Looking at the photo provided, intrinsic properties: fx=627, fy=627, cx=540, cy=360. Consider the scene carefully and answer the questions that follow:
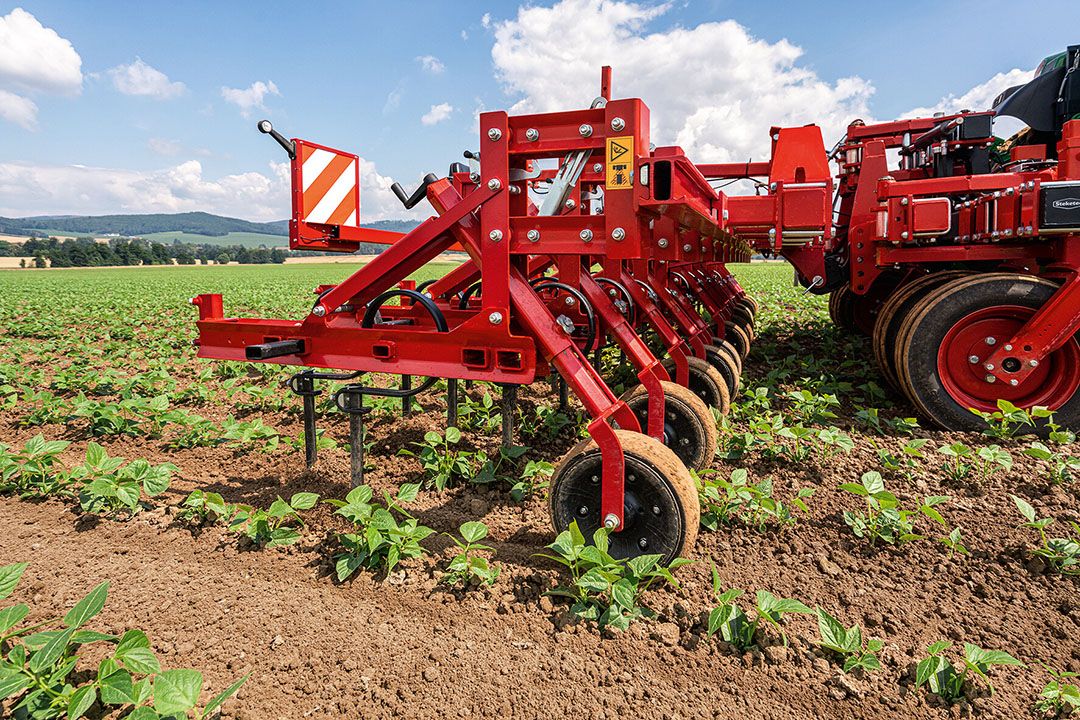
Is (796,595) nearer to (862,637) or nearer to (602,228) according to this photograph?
(862,637)

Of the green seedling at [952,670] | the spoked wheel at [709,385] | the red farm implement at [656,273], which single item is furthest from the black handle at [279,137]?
the green seedling at [952,670]

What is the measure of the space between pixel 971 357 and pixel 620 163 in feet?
11.1

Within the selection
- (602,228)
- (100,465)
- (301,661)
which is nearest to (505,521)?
(301,661)

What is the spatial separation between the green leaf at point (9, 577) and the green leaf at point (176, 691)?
803 mm

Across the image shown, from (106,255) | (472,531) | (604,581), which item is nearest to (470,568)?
(472,531)

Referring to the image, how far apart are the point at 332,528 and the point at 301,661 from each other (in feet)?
3.11

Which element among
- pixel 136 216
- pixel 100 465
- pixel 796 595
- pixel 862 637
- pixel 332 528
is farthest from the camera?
pixel 136 216

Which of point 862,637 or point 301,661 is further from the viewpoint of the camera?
point 862,637

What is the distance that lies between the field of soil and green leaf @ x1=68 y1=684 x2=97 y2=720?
33cm

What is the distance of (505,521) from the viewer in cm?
321

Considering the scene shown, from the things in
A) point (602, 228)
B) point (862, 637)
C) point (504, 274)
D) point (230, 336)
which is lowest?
point (862, 637)

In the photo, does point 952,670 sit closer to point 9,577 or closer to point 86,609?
point 86,609

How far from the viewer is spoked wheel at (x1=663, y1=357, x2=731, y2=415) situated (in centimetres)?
439

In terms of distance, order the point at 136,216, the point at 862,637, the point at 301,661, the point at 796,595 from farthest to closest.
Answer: the point at 136,216
the point at 796,595
the point at 862,637
the point at 301,661
